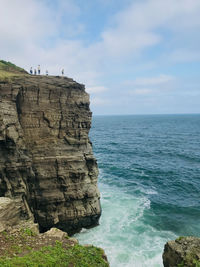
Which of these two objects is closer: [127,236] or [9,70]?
[127,236]


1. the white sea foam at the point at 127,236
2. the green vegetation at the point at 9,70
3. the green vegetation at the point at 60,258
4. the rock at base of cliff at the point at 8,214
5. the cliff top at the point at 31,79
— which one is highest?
the green vegetation at the point at 9,70

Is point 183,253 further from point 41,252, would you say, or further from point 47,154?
point 47,154

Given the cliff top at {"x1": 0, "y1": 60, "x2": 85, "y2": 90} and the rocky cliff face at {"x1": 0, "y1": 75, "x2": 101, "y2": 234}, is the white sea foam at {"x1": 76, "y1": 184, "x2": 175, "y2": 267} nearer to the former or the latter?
the rocky cliff face at {"x1": 0, "y1": 75, "x2": 101, "y2": 234}

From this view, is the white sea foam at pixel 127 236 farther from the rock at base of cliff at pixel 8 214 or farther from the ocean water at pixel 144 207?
the rock at base of cliff at pixel 8 214

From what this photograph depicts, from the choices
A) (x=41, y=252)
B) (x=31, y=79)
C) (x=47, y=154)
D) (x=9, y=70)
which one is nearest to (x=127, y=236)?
(x=47, y=154)

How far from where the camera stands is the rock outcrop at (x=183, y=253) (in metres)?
13.3

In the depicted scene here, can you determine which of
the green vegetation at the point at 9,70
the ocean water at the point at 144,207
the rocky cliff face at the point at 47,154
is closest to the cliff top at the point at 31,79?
the green vegetation at the point at 9,70

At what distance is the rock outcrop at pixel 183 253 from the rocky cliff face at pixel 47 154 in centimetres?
1436

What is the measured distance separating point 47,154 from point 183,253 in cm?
1789

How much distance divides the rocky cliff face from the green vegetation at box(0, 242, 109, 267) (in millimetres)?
9911

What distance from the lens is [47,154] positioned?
26859 mm

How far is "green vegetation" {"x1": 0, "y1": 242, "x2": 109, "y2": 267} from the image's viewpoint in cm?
1402

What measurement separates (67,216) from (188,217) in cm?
1703

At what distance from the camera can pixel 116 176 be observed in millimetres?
48250
